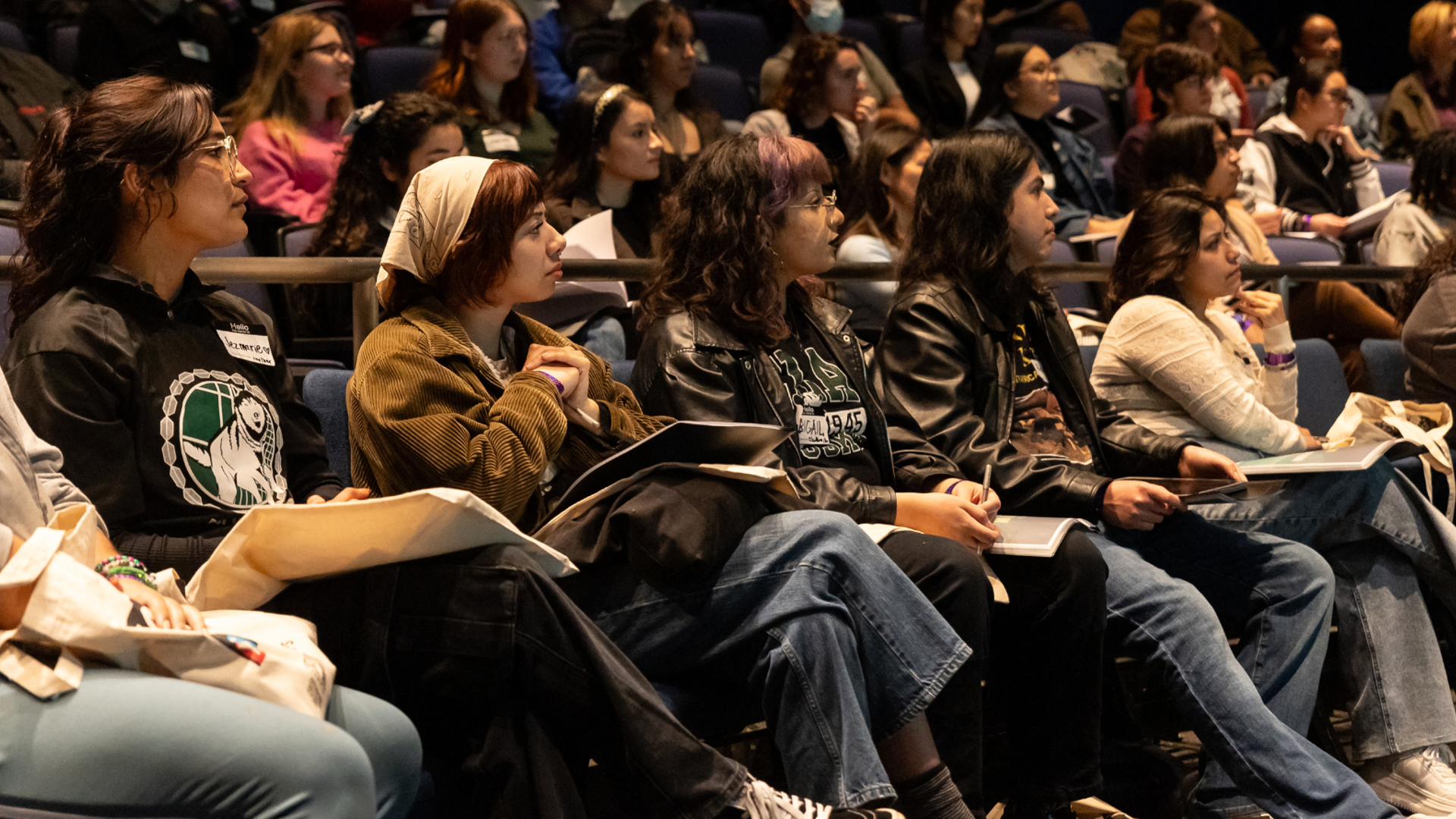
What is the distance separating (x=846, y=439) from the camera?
2.12 meters

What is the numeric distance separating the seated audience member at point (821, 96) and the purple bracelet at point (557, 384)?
2.69 metres

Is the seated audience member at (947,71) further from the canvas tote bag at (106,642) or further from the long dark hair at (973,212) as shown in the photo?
Answer: the canvas tote bag at (106,642)

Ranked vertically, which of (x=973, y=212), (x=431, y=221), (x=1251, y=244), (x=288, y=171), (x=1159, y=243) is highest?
(x=431, y=221)

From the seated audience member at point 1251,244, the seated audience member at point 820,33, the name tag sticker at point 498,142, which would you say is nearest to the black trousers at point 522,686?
the name tag sticker at point 498,142

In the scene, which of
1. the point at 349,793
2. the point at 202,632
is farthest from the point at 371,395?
the point at 349,793

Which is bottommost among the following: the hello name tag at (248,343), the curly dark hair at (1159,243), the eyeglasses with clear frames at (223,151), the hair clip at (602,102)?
the hair clip at (602,102)

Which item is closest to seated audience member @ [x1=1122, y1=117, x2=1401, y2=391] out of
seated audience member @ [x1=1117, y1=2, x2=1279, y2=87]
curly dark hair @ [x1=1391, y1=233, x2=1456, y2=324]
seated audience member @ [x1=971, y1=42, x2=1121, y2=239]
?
curly dark hair @ [x1=1391, y1=233, x2=1456, y2=324]

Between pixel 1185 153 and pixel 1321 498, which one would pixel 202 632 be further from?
pixel 1185 153

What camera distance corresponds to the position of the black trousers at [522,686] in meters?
1.45

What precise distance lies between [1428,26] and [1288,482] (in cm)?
475

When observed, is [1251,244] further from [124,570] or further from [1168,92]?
[124,570]

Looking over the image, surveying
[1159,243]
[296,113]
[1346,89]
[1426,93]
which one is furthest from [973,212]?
[1426,93]

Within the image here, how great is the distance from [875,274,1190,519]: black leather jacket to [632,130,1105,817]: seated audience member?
0.06 meters

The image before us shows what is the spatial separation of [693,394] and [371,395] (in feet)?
1.71
